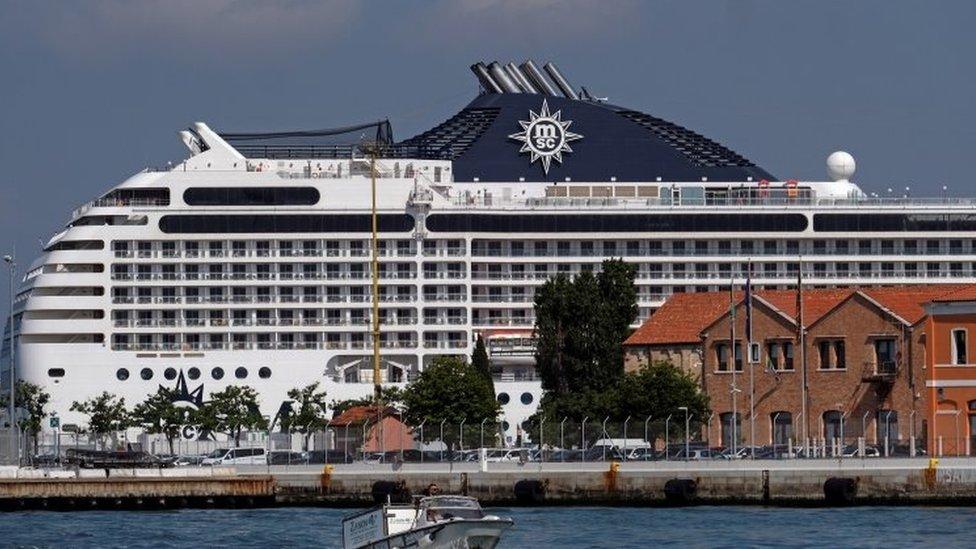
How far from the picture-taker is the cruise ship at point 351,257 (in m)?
138

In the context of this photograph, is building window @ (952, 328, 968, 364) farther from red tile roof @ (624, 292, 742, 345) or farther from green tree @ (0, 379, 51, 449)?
green tree @ (0, 379, 51, 449)

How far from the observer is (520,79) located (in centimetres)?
15125

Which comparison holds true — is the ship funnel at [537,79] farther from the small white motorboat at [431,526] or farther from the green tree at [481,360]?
the small white motorboat at [431,526]

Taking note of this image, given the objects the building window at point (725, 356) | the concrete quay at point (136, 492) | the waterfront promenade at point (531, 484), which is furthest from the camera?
the building window at point (725, 356)

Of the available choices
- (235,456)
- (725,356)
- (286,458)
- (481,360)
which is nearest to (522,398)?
(481,360)

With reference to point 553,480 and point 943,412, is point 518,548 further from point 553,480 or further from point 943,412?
point 943,412

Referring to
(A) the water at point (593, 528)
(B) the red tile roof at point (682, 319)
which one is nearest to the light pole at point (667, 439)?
(A) the water at point (593, 528)

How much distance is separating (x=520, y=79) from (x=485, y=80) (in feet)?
6.07

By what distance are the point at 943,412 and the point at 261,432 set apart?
39.7m

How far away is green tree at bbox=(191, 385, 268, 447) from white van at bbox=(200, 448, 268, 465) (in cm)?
875

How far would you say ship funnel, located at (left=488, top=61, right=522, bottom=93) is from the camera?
150 metres

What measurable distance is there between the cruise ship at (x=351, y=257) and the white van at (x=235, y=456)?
60.8 ft

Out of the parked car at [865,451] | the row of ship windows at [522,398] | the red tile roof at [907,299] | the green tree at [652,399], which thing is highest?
the red tile roof at [907,299]

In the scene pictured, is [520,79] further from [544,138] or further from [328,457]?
[328,457]
